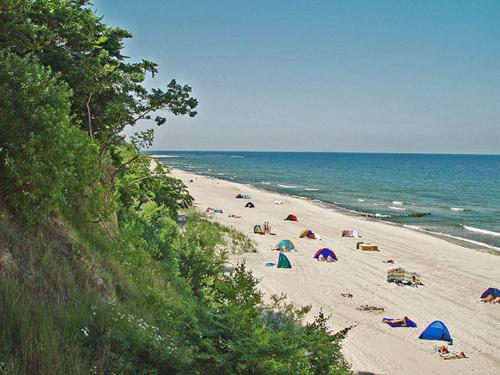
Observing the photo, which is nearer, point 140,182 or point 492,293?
point 140,182

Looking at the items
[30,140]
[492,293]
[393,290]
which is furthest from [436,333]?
[30,140]

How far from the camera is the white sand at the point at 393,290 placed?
46.3ft

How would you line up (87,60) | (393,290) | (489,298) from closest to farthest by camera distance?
1. (87,60)
2. (489,298)
3. (393,290)

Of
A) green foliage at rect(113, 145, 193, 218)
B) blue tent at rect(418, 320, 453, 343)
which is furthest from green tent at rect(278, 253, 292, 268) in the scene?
blue tent at rect(418, 320, 453, 343)

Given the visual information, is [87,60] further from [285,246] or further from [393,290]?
[285,246]

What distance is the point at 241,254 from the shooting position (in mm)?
26297


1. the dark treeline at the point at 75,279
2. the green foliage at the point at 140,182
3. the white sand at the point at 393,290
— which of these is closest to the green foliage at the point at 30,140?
the dark treeline at the point at 75,279

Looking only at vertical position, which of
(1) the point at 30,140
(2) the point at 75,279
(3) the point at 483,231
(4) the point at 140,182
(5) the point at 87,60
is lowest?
(3) the point at 483,231

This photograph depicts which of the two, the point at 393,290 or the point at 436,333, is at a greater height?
the point at 436,333

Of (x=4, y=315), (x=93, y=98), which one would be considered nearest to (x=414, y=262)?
(x=93, y=98)

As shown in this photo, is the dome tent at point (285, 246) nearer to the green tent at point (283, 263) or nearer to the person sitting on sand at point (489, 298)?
the green tent at point (283, 263)

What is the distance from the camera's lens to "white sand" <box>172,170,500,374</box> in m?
14.1

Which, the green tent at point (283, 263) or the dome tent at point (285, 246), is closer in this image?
the green tent at point (283, 263)

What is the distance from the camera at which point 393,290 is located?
69.6ft
